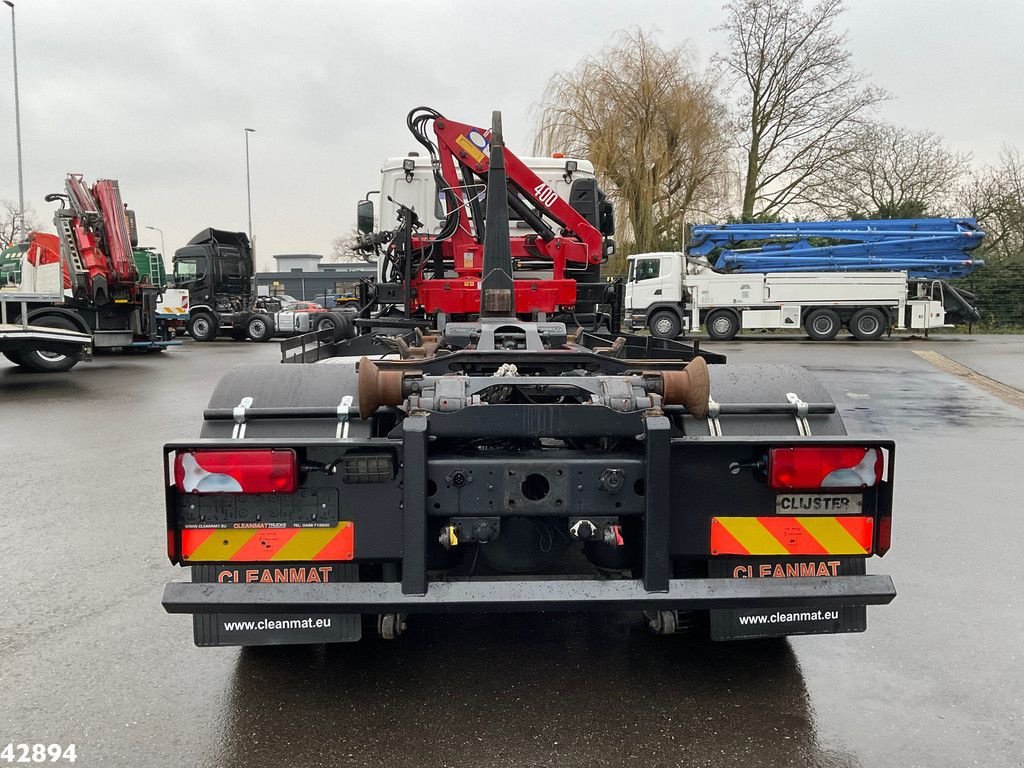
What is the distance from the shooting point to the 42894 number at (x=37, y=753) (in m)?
2.68

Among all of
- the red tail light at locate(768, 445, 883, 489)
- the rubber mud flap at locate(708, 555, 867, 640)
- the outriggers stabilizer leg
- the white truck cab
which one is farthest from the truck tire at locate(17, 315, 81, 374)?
the white truck cab

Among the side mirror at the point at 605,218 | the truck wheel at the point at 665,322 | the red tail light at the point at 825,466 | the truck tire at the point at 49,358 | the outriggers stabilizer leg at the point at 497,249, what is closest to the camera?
the red tail light at the point at 825,466

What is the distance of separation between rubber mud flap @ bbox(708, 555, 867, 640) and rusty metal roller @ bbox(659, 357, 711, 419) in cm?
56

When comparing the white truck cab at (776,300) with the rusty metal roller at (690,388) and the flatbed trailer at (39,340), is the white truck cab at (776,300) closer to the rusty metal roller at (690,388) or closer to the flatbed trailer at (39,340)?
the flatbed trailer at (39,340)

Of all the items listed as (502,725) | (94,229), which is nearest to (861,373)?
(502,725)

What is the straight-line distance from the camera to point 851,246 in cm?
2488

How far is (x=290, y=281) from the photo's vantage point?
6550 centimetres

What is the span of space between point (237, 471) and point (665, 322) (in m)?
22.8

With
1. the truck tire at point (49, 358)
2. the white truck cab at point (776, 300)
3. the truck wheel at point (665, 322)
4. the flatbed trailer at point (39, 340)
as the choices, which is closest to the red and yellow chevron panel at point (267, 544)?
the flatbed trailer at point (39, 340)

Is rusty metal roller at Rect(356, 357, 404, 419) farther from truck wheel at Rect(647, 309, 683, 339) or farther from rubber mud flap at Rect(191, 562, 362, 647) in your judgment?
truck wheel at Rect(647, 309, 683, 339)

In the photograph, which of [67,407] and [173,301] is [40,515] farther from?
[173,301]

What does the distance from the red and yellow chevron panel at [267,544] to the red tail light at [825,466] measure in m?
1.46

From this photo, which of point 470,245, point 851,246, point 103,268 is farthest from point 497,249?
point 851,246

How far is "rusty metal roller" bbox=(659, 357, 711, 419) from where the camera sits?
9.53 ft
